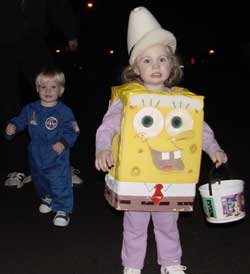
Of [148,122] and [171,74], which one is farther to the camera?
[171,74]

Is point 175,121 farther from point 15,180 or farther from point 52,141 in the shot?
point 15,180

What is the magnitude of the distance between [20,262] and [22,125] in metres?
1.09

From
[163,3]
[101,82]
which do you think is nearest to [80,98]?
[101,82]

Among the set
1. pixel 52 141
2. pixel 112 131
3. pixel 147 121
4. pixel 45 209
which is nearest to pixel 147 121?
pixel 147 121

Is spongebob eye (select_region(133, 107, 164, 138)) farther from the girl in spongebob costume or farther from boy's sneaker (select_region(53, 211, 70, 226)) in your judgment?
boy's sneaker (select_region(53, 211, 70, 226))

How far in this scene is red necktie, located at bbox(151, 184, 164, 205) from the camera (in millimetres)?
3000

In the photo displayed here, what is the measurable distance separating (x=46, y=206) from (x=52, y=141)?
1.84 ft

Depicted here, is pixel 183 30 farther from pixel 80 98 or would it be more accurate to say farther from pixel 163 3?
pixel 80 98

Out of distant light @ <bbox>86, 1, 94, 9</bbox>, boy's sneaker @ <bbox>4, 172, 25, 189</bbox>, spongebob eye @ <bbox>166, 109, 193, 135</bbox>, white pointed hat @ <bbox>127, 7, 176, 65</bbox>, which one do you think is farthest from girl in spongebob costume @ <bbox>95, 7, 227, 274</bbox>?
distant light @ <bbox>86, 1, 94, 9</bbox>

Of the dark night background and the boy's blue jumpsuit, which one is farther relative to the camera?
the boy's blue jumpsuit

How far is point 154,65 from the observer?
305cm

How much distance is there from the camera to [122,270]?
336 centimetres

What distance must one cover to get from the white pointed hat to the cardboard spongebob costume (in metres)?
0.22

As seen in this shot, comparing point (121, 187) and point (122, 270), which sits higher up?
point (121, 187)
